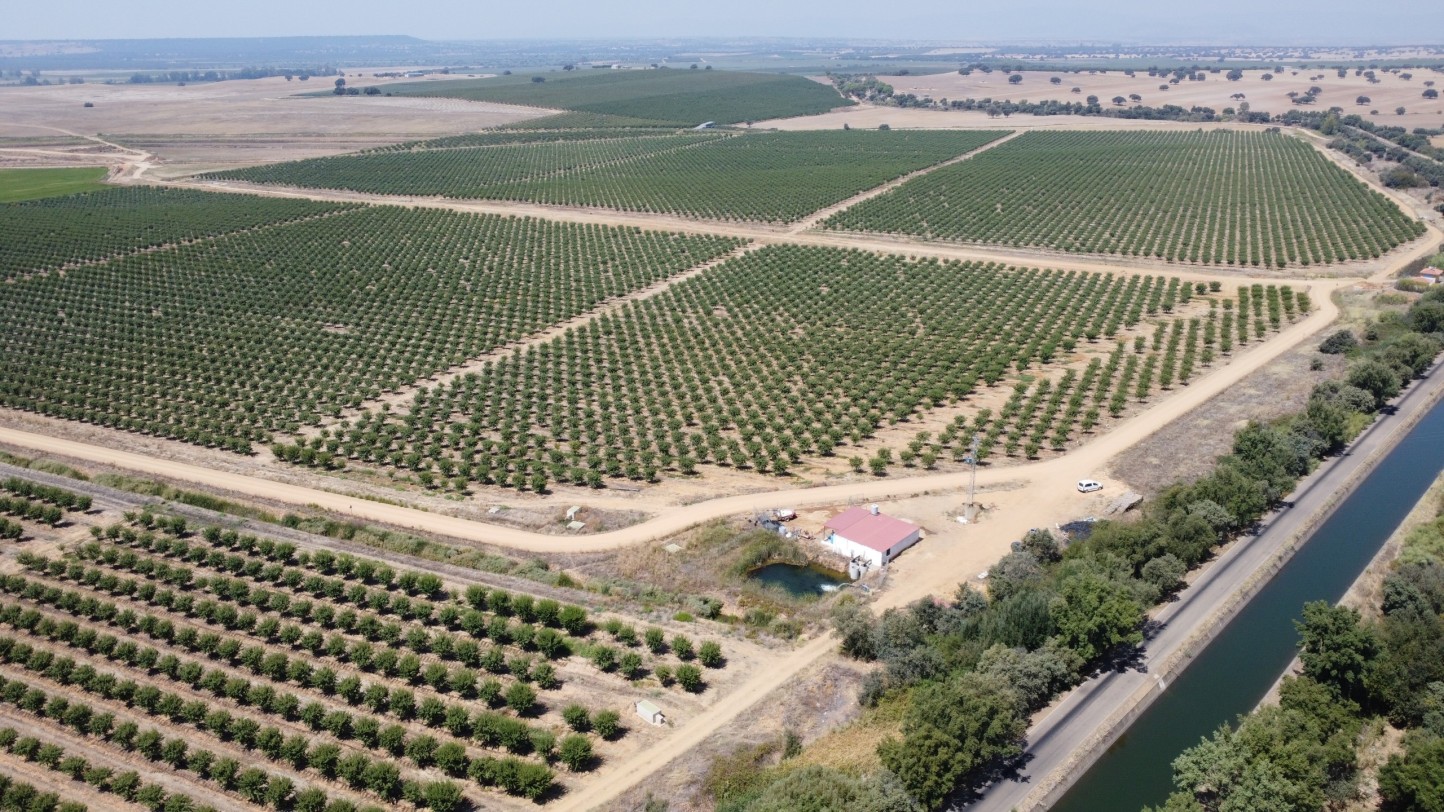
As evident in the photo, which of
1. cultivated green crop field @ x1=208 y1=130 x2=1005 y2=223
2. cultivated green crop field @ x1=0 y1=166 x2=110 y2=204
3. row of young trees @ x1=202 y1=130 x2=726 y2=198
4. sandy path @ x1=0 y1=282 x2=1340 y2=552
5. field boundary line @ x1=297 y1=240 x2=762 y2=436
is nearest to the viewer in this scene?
sandy path @ x1=0 y1=282 x2=1340 y2=552

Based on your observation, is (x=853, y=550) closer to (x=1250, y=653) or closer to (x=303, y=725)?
(x=1250, y=653)

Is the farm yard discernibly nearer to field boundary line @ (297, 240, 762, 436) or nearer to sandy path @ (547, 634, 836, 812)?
sandy path @ (547, 634, 836, 812)

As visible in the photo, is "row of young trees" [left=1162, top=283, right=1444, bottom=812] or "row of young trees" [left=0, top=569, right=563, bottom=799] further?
"row of young trees" [left=0, top=569, right=563, bottom=799]

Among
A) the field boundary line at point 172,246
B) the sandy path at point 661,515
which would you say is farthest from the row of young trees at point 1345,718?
the field boundary line at point 172,246

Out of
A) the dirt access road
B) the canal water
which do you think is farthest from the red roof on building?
the canal water

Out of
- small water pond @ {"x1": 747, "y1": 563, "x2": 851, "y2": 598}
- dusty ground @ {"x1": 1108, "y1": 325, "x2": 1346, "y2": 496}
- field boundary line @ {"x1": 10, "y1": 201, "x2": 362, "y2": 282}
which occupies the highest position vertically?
field boundary line @ {"x1": 10, "y1": 201, "x2": 362, "y2": 282}

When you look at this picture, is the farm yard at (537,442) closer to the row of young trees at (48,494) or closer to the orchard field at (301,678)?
the orchard field at (301,678)

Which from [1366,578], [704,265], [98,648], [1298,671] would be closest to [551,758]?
[98,648]

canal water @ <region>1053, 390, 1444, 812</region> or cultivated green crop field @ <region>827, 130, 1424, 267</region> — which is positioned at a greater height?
cultivated green crop field @ <region>827, 130, 1424, 267</region>
